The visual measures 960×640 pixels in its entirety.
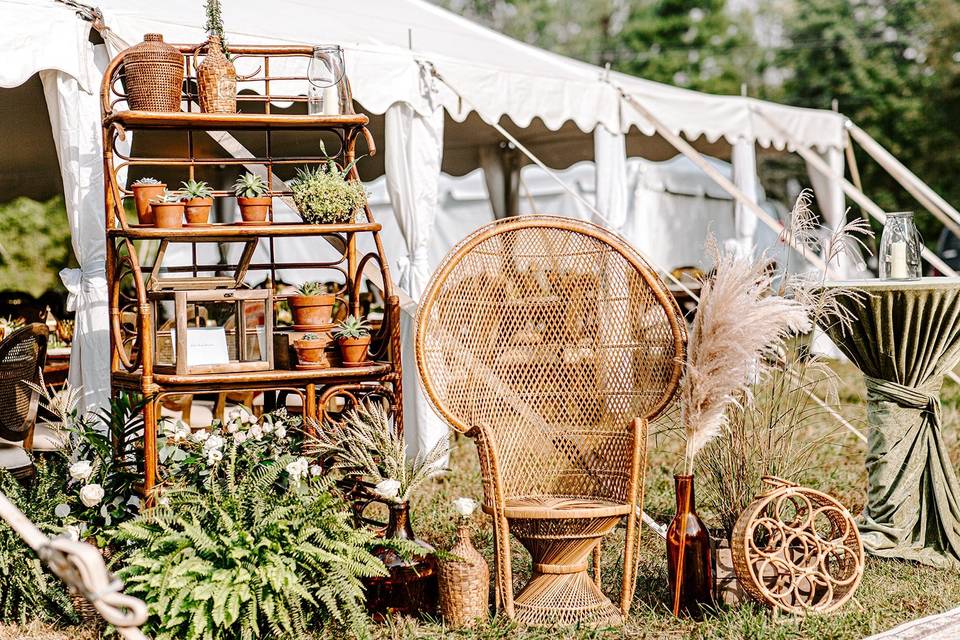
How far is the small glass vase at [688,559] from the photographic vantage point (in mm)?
3309

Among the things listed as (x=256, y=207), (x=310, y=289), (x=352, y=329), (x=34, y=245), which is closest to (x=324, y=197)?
(x=256, y=207)

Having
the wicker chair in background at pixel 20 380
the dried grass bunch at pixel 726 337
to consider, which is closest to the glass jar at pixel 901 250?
the dried grass bunch at pixel 726 337

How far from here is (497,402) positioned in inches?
143

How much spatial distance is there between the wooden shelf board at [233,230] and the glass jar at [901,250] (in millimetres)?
1914

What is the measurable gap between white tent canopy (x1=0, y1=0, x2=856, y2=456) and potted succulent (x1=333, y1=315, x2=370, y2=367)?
1.05 metres

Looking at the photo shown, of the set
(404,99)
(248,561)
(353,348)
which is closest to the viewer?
(248,561)

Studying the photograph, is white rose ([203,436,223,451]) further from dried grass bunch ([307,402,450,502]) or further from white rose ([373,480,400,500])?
white rose ([373,480,400,500])

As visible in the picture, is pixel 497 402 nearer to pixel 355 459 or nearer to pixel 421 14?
pixel 355 459

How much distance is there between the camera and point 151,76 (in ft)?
11.9

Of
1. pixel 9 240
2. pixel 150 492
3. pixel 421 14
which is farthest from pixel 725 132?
pixel 9 240

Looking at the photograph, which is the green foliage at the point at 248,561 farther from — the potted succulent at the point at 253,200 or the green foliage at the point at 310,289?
the potted succulent at the point at 253,200

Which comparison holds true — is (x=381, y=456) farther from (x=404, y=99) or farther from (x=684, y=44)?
(x=684, y=44)

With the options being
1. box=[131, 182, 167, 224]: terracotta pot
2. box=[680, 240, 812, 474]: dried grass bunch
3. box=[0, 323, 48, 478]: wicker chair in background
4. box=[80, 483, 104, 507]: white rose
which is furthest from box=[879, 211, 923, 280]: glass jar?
box=[0, 323, 48, 478]: wicker chair in background

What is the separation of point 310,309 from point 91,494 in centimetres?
103
